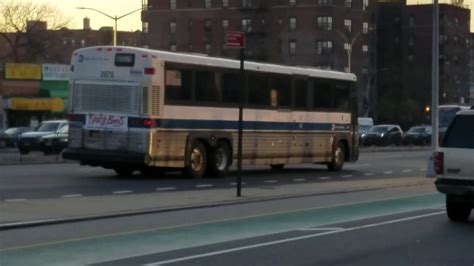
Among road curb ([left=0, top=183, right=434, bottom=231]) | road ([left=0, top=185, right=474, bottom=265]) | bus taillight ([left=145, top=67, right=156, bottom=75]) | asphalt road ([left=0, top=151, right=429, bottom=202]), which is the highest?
bus taillight ([left=145, top=67, right=156, bottom=75])

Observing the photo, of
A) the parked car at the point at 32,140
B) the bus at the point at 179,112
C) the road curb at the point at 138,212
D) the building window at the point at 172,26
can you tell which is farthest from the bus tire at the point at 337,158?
the building window at the point at 172,26

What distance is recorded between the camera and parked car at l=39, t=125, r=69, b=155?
3838 centimetres

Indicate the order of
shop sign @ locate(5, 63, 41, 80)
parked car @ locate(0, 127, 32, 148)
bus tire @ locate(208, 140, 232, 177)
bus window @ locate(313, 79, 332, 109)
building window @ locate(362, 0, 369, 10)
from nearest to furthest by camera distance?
1. bus tire @ locate(208, 140, 232, 177)
2. bus window @ locate(313, 79, 332, 109)
3. parked car @ locate(0, 127, 32, 148)
4. shop sign @ locate(5, 63, 41, 80)
5. building window @ locate(362, 0, 369, 10)

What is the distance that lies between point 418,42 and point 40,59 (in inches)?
1823

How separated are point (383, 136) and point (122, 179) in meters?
39.2

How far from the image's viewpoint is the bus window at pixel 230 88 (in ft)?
86.9

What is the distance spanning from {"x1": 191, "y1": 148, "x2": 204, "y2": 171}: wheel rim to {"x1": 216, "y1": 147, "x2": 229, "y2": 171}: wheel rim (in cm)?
68

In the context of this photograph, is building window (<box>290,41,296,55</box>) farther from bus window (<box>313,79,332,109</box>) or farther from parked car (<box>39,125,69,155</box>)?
bus window (<box>313,79,332,109</box>)

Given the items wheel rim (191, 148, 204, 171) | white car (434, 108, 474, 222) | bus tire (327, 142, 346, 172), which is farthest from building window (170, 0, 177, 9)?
white car (434, 108, 474, 222)

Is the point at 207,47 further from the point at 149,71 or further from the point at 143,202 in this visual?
the point at 143,202

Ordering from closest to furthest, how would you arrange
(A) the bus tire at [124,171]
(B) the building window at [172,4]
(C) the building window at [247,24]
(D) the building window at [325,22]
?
1. (A) the bus tire at [124,171]
2. (D) the building window at [325,22]
3. (C) the building window at [247,24]
4. (B) the building window at [172,4]

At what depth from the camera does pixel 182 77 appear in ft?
81.8

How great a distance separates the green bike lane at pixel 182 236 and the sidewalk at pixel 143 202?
126 centimetres

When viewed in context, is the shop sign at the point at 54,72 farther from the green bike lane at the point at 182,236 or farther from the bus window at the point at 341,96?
the green bike lane at the point at 182,236
